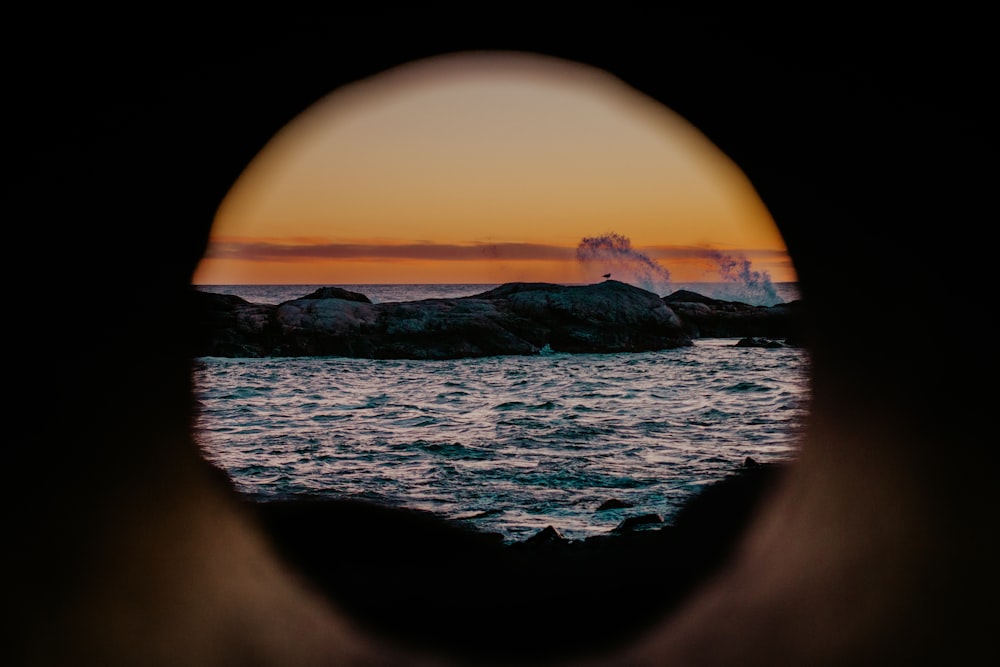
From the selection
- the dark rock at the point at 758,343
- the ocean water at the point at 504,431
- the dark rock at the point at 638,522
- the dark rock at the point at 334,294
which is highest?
the dark rock at the point at 334,294

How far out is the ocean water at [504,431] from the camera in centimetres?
1101

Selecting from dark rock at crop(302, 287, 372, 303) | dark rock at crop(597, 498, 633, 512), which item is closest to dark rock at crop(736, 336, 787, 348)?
dark rock at crop(302, 287, 372, 303)

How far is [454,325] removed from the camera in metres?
34.0

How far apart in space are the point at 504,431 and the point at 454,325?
17.5 metres

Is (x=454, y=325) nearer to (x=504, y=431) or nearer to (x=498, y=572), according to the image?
(x=504, y=431)

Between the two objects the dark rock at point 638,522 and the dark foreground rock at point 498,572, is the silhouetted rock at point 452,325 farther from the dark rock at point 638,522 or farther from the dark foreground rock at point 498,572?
the dark rock at point 638,522

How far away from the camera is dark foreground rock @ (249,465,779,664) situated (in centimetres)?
540

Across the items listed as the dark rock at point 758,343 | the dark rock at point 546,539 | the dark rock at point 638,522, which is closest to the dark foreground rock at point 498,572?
the dark rock at point 546,539

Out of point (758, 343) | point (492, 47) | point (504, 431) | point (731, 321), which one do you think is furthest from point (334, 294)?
point (492, 47)

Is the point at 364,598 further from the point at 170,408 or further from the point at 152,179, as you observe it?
the point at 152,179

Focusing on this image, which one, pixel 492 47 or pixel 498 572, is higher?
pixel 492 47

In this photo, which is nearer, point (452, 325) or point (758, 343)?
point (452, 325)

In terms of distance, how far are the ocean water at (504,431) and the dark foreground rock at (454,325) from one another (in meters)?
2.38

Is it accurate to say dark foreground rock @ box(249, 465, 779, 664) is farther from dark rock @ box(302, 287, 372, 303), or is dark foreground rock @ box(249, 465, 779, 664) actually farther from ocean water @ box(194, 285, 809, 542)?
dark rock @ box(302, 287, 372, 303)
